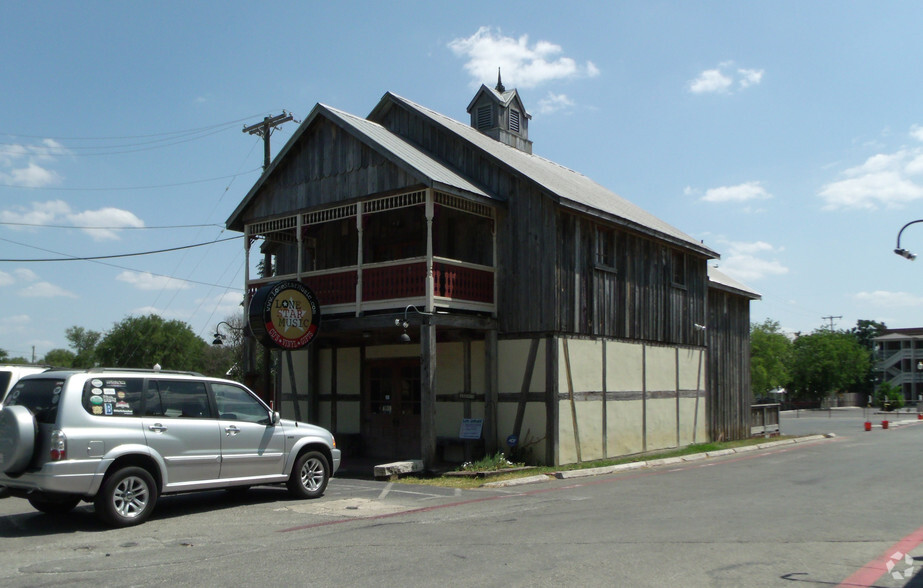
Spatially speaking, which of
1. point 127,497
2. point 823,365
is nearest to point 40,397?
point 127,497

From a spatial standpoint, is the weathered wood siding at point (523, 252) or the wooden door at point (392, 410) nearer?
the weathered wood siding at point (523, 252)

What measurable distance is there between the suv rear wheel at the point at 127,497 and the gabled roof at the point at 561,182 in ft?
31.0

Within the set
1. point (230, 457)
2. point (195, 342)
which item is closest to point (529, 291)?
point (230, 457)

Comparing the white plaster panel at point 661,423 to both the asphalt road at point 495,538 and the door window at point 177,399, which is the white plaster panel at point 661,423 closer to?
the asphalt road at point 495,538

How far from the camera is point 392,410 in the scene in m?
18.2

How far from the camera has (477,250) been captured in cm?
1712

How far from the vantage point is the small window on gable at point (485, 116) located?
2225 centimetres

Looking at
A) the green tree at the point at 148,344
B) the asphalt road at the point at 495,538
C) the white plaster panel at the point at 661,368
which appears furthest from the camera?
the green tree at the point at 148,344

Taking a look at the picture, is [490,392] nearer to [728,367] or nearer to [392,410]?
[392,410]

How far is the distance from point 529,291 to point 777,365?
2534 inches

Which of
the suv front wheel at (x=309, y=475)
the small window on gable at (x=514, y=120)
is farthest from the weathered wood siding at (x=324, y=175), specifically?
the small window on gable at (x=514, y=120)

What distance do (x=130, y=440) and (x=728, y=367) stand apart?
19.4 m

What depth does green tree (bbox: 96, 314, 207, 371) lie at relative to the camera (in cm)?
6444

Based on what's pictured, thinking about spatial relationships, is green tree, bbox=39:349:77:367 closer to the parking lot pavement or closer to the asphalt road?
the parking lot pavement
